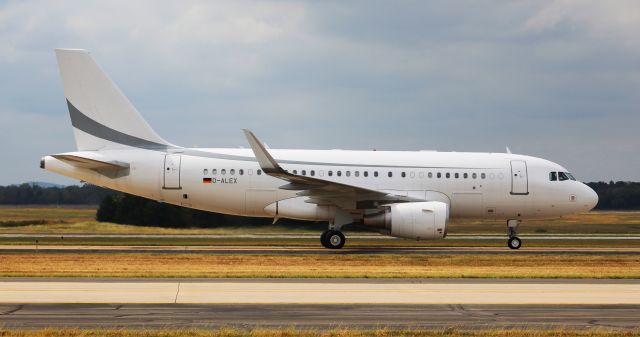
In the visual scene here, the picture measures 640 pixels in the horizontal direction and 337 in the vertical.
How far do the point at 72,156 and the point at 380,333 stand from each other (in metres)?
21.5

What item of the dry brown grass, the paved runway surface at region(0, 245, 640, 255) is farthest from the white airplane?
the dry brown grass

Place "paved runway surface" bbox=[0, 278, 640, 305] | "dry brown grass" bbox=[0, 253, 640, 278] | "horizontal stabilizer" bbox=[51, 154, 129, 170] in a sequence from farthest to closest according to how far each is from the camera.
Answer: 1. "horizontal stabilizer" bbox=[51, 154, 129, 170]
2. "dry brown grass" bbox=[0, 253, 640, 278]
3. "paved runway surface" bbox=[0, 278, 640, 305]

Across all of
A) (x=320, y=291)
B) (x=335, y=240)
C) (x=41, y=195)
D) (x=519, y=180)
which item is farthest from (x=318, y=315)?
(x=41, y=195)

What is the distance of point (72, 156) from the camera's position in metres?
32.0

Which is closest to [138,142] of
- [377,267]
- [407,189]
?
[407,189]

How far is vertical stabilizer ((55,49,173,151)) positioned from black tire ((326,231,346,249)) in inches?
279

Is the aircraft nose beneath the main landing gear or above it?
above

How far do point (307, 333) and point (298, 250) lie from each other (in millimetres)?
18977

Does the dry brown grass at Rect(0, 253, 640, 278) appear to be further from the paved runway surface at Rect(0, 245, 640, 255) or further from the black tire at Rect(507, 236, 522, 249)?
the black tire at Rect(507, 236, 522, 249)

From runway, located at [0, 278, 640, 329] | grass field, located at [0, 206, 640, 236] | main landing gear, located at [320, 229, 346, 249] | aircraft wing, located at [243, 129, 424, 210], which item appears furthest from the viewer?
grass field, located at [0, 206, 640, 236]

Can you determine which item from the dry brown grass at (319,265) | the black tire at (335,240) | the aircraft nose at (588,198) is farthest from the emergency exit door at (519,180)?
the black tire at (335,240)

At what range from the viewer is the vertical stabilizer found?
3334 cm

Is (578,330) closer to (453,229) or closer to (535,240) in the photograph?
(535,240)

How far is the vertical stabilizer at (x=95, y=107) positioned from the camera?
33.3 metres
